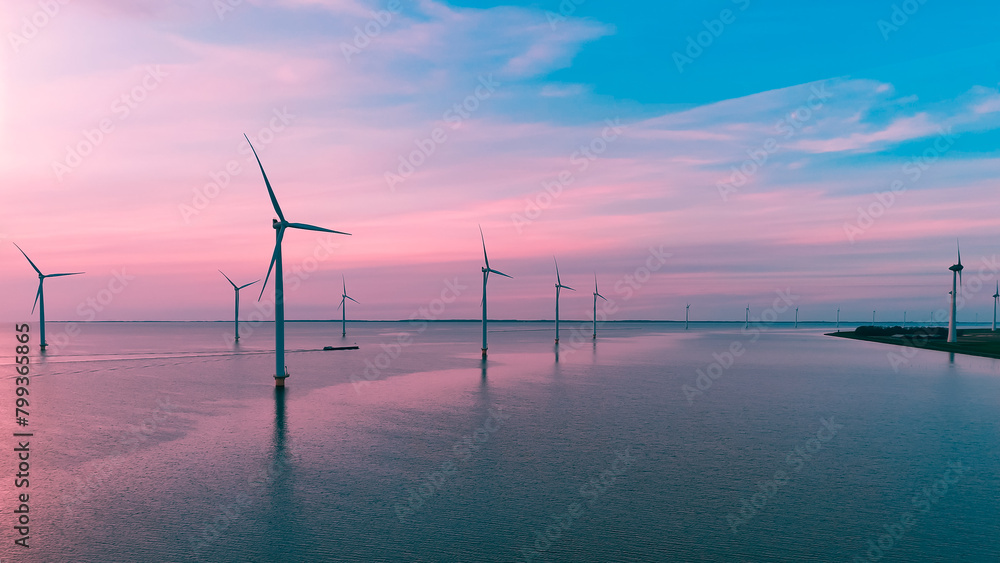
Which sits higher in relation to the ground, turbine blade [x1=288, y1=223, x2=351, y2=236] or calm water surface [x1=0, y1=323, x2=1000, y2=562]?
turbine blade [x1=288, y1=223, x2=351, y2=236]

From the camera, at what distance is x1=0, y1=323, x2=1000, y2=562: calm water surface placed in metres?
17.0

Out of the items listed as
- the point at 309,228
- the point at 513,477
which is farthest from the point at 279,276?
the point at 513,477

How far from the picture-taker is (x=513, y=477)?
2414 centimetres

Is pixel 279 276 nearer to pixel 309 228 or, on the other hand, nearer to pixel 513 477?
pixel 309 228

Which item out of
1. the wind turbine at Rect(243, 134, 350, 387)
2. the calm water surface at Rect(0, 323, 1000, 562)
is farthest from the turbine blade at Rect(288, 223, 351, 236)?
the calm water surface at Rect(0, 323, 1000, 562)

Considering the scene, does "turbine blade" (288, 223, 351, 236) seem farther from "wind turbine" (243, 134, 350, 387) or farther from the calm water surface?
the calm water surface

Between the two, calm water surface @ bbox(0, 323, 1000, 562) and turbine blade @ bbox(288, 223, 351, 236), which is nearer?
calm water surface @ bbox(0, 323, 1000, 562)

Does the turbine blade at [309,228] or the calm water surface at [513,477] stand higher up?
the turbine blade at [309,228]

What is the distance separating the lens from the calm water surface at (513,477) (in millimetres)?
16953

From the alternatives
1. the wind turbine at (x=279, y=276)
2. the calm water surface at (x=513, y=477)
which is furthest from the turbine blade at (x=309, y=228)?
the calm water surface at (x=513, y=477)

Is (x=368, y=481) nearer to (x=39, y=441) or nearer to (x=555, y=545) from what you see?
(x=555, y=545)

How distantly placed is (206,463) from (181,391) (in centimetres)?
3329

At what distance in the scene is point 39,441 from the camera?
31922mm

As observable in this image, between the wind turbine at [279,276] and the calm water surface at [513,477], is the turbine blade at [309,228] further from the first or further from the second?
the calm water surface at [513,477]
